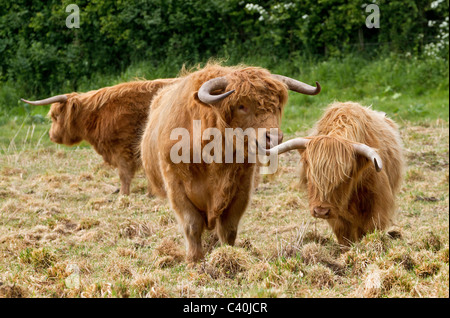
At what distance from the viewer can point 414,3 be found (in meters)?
12.4

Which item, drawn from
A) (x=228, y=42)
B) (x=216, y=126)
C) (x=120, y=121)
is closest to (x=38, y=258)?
(x=216, y=126)

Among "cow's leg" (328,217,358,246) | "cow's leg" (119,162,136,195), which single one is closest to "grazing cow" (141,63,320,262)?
"cow's leg" (328,217,358,246)

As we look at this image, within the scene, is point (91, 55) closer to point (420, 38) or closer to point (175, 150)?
point (420, 38)

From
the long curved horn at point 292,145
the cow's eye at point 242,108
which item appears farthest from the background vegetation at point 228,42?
the cow's eye at point 242,108

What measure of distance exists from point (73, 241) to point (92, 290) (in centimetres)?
181

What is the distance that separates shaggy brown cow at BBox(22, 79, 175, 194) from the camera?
7.34 metres

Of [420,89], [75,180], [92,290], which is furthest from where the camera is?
[420,89]

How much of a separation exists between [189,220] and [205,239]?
2.37ft

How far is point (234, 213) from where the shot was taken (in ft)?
14.6

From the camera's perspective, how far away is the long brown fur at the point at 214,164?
12.8ft

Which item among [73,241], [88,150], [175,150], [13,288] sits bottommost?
[88,150]

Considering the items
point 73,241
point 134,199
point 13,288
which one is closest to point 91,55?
point 134,199

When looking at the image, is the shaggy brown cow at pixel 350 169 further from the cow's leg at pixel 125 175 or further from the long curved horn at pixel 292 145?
the cow's leg at pixel 125 175

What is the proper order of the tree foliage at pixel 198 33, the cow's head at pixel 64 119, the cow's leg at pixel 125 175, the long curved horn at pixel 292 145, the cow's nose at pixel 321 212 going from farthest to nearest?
the tree foliage at pixel 198 33
the cow's head at pixel 64 119
the cow's leg at pixel 125 175
the long curved horn at pixel 292 145
the cow's nose at pixel 321 212
